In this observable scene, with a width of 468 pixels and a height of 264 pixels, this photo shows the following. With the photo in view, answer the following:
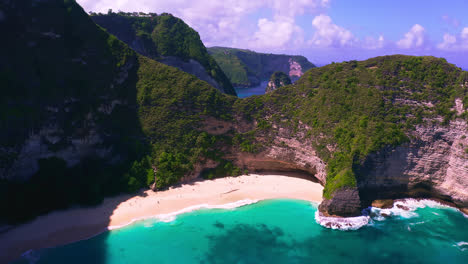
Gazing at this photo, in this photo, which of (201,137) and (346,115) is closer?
(346,115)

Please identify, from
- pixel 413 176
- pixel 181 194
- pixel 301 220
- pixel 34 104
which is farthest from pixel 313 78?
pixel 34 104

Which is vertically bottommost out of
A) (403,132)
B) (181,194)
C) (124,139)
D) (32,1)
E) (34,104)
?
(181,194)

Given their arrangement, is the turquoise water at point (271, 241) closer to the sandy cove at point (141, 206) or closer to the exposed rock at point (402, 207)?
the exposed rock at point (402, 207)

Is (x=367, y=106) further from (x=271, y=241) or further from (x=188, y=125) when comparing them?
(x=188, y=125)

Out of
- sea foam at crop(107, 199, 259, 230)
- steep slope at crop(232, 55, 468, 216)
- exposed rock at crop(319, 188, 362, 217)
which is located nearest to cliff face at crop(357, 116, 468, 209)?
steep slope at crop(232, 55, 468, 216)

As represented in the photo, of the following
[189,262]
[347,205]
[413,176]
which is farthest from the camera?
[413,176]

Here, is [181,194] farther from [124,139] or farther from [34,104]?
[34,104]

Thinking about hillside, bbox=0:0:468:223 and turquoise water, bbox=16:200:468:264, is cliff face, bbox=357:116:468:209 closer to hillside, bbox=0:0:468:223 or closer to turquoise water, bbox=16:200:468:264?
hillside, bbox=0:0:468:223
